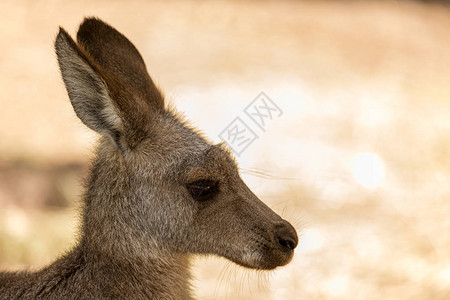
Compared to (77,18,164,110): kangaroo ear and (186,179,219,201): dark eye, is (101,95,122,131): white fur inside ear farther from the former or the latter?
(186,179,219,201): dark eye

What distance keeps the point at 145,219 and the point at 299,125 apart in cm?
645

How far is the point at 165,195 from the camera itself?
15.7 ft

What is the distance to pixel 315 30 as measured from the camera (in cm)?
1499

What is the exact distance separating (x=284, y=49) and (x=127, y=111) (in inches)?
378

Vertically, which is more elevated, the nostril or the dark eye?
the nostril

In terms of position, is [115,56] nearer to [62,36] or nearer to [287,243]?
[62,36]

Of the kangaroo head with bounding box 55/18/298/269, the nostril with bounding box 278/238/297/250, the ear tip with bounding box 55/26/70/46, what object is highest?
the ear tip with bounding box 55/26/70/46

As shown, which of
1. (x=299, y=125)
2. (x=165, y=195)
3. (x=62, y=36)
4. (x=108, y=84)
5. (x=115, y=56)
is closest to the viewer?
(x=62, y=36)

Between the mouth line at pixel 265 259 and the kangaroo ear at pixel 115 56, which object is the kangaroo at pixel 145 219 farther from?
the kangaroo ear at pixel 115 56

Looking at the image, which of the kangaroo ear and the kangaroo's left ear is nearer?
the kangaroo's left ear

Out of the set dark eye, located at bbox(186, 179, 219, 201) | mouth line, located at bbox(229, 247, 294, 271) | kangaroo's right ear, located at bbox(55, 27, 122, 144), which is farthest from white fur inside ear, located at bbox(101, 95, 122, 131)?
mouth line, located at bbox(229, 247, 294, 271)

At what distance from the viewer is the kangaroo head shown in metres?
4.69

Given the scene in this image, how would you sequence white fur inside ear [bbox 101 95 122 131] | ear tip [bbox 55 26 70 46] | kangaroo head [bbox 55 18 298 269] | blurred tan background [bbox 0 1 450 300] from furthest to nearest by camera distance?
1. blurred tan background [bbox 0 1 450 300]
2. kangaroo head [bbox 55 18 298 269]
3. white fur inside ear [bbox 101 95 122 131]
4. ear tip [bbox 55 26 70 46]

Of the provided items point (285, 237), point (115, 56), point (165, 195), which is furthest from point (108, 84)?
point (285, 237)
